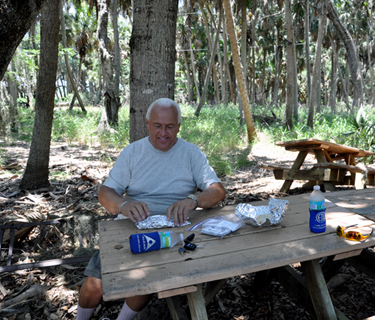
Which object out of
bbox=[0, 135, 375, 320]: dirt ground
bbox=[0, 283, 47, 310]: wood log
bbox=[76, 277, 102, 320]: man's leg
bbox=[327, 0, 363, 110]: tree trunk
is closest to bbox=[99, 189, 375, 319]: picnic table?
bbox=[76, 277, 102, 320]: man's leg

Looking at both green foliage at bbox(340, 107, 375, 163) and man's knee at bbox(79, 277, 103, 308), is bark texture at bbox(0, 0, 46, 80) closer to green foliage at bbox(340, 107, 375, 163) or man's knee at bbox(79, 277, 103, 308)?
man's knee at bbox(79, 277, 103, 308)

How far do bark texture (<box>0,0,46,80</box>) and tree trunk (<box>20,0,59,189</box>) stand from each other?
250cm

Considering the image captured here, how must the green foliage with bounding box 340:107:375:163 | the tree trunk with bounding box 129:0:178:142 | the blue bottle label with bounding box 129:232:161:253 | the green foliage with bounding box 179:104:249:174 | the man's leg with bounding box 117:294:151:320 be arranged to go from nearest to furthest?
1. the blue bottle label with bounding box 129:232:161:253
2. the man's leg with bounding box 117:294:151:320
3. the tree trunk with bounding box 129:0:178:142
4. the green foliage with bounding box 179:104:249:174
5. the green foliage with bounding box 340:107:375:163

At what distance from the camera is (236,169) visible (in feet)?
22.8

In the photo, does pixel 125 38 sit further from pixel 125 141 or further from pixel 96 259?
pixel 96 259

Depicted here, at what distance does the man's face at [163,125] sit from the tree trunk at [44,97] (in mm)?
3015

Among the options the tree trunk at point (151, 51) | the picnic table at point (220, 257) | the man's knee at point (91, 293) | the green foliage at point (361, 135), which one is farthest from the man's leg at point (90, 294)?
the green foliage at point (361, 135)

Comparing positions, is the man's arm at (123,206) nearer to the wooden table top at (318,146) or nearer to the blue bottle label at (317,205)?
the blue bottle label at (317,205)

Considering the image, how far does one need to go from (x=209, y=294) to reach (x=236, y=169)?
15.6 ft

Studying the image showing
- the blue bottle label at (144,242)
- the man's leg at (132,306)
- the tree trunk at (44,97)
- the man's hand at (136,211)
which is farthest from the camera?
the tree trunk at (44,97)

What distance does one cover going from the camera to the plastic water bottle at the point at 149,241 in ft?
5.31

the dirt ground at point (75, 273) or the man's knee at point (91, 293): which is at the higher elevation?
the man's knee at point (91, 293)

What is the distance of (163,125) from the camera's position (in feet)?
8.08

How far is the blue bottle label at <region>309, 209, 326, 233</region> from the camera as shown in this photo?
1804mm
